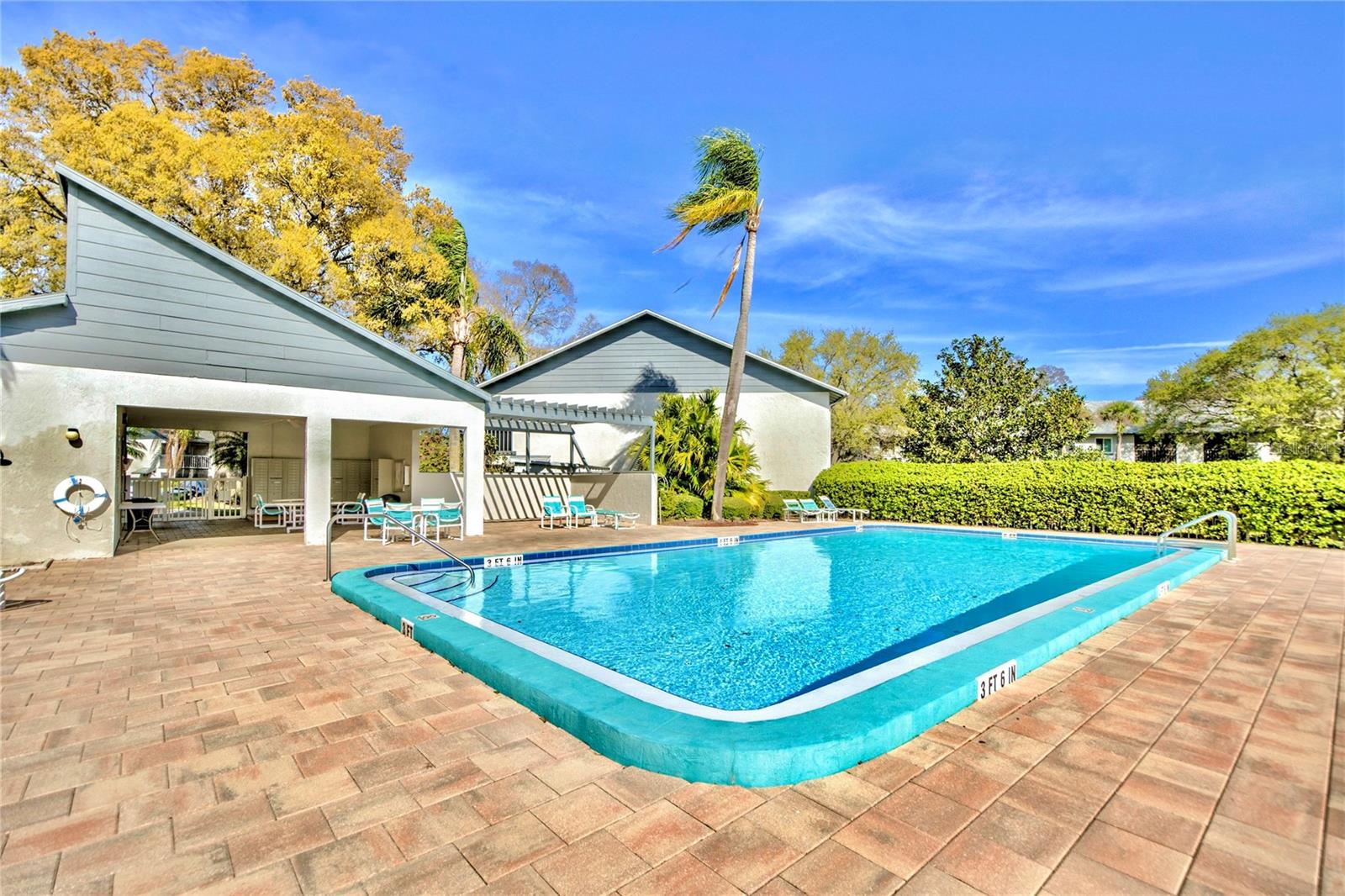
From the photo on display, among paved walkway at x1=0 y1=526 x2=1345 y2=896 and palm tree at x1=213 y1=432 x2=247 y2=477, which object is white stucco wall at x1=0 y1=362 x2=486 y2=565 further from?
palm tree at x1=213 y1=432 x2=247 y2=477

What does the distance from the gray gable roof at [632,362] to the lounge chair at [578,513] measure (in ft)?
21.3

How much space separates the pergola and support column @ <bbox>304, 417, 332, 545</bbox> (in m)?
3.18

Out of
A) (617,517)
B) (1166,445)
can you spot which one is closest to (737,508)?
(617,517)

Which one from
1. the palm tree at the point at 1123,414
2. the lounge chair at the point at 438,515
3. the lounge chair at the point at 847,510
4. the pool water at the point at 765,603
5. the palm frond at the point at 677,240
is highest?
the palm frond at the point at 677,240

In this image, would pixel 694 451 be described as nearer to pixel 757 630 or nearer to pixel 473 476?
pixel 473 476

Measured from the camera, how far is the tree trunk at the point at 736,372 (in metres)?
15.6

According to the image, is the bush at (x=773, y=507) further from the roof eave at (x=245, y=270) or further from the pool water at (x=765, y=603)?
the roof eave at (x=245, y=270)

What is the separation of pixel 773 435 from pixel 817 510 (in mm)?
3609

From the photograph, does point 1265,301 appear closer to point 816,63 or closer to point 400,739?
point 816,63

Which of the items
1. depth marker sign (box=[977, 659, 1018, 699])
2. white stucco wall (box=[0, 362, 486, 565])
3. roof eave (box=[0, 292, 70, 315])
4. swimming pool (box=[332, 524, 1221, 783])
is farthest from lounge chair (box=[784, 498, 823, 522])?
roof eave (box=[0, 292, 70, 315])

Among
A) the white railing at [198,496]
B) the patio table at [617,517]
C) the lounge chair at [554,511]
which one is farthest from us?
the white railing at [198,496]

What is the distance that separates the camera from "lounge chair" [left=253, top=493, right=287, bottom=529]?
13.6 m

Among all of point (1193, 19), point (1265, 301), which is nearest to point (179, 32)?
point (1193, 19)

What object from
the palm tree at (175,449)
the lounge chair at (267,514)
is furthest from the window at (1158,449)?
the palm tree at (175,449)
